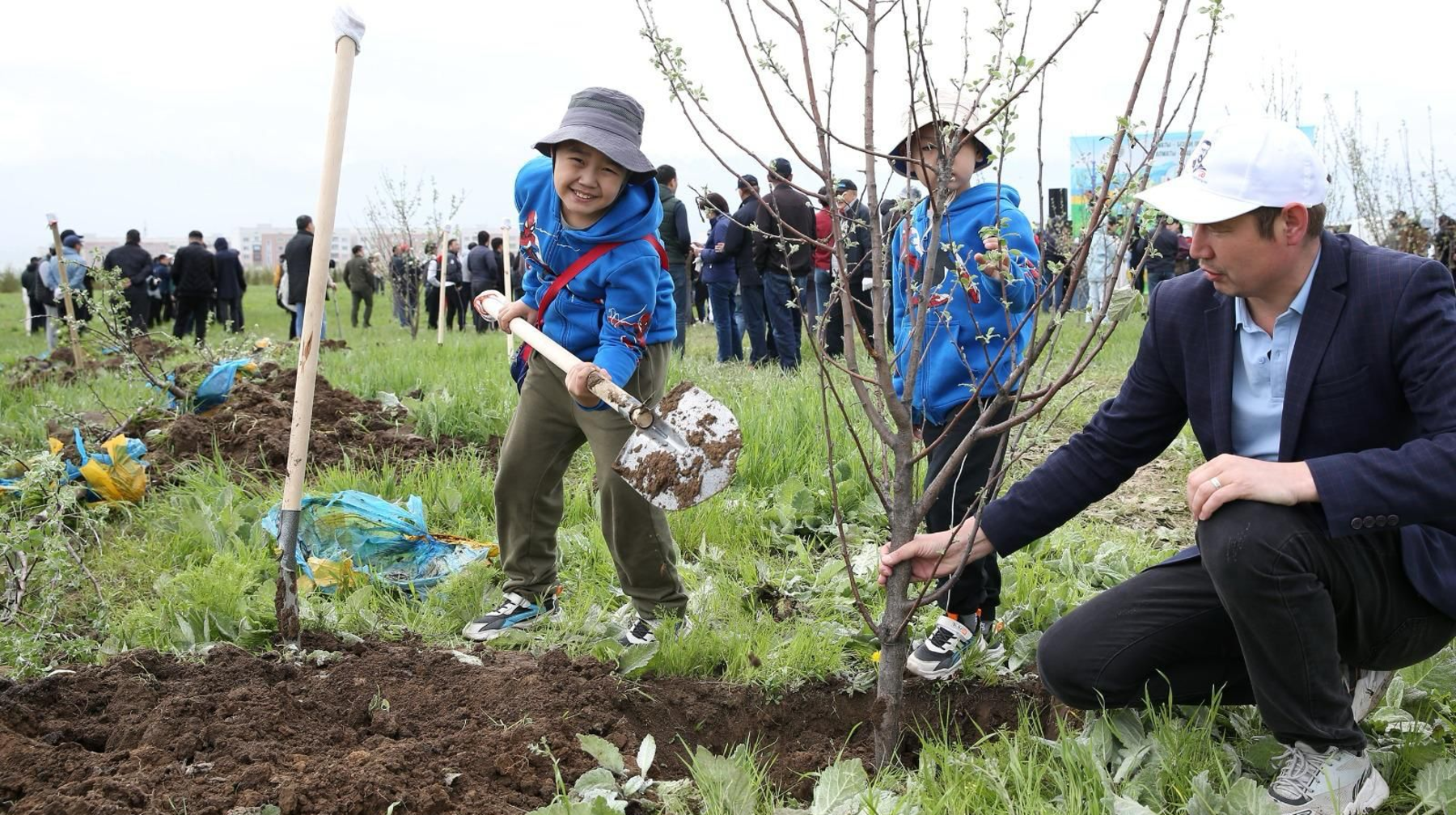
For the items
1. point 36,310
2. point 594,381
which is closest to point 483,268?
point 36,310

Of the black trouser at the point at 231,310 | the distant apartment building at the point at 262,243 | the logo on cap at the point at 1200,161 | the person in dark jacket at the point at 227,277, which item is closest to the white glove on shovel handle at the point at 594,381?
the logo on cap at the point at 1200,161

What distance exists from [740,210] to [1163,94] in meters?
7.27

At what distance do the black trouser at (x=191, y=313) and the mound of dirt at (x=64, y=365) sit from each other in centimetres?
388

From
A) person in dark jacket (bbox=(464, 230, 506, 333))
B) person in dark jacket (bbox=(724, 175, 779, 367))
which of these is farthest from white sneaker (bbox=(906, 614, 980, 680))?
person in dark jacket (bbox=(464, 230, 506, 333))

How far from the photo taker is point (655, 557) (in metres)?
3.26

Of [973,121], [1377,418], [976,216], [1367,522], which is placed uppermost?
[973,121]

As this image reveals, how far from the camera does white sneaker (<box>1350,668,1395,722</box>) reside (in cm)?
234

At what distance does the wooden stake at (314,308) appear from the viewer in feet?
8.99

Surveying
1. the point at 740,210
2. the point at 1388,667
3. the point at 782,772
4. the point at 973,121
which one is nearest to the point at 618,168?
the point at 973,121

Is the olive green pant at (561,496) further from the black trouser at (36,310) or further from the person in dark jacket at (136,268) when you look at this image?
the black trouser at (36,310)

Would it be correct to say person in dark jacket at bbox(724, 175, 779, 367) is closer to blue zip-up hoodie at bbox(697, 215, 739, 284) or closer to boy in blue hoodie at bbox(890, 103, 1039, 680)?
blue zip-up hoodie at bbox(697, 215, 739, 284)

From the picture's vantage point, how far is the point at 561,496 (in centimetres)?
345

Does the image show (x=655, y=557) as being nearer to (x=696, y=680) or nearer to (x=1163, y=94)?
(x=696, y=680)

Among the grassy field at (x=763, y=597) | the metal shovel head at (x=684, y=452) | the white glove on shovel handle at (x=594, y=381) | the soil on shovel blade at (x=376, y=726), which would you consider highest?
the white glove on shovel handle at (x=594, y=381)
